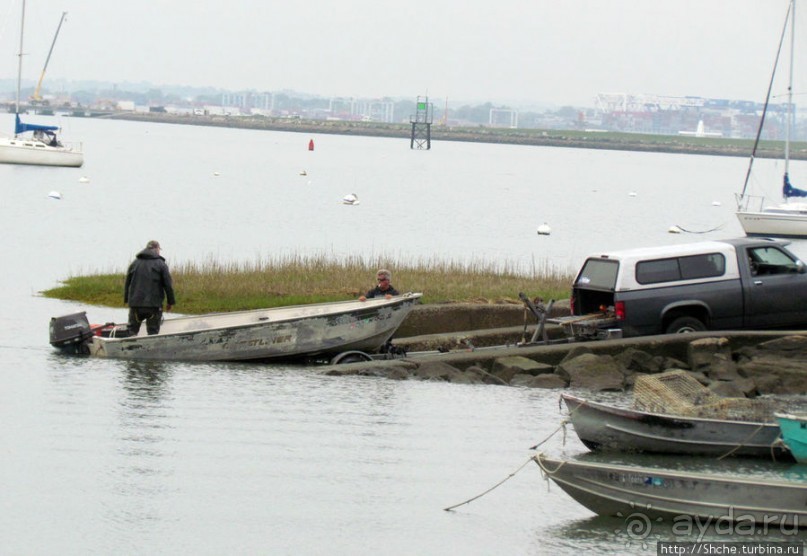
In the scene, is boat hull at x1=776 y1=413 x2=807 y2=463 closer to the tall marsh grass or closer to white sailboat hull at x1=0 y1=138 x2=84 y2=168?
the tall marsh grass

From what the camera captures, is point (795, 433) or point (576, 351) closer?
point (795, 433)

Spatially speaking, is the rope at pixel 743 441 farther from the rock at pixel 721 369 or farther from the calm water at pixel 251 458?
the rock at pixel 721 369

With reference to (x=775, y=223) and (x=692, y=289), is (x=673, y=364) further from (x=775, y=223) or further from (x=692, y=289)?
(x=775, y=223)

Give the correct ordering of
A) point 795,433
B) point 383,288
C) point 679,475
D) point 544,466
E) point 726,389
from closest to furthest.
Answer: point 679,475 → point 544,466 → point 795,433 → point 726,389 → point 383,288

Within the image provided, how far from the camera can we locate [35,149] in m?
89.2

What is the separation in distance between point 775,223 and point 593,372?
134ft

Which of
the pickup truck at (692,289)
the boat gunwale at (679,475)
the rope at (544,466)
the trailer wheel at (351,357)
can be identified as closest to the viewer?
the boat gunwale at (679,475)

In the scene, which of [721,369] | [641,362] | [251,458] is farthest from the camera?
[641,362]

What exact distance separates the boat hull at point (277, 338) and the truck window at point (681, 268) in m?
4.00

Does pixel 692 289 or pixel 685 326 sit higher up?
pixel 692 289

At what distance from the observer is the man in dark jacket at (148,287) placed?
23406 mm

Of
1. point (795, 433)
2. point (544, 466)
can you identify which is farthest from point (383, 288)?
point (544, 466)

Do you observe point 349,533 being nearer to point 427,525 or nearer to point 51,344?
point 427,525

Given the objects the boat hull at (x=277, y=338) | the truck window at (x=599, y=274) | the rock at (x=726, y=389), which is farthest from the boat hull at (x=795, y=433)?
the boat hull at (x=277, y=338)
